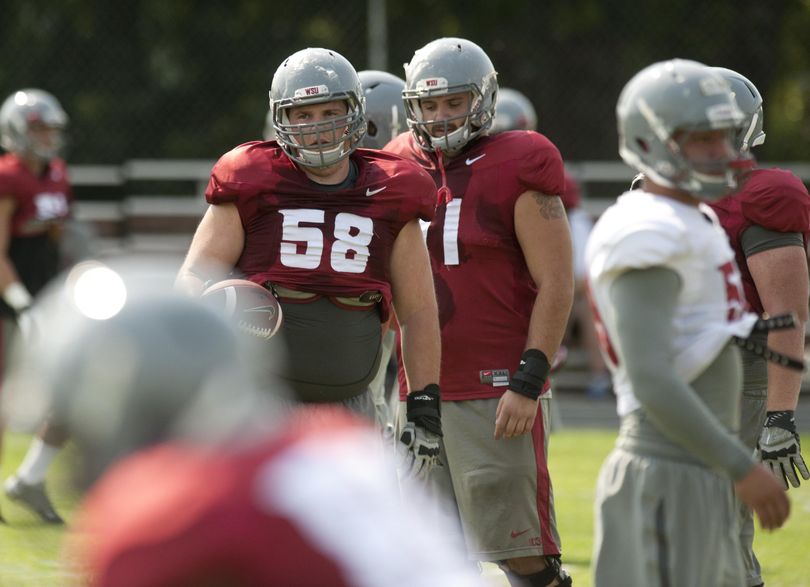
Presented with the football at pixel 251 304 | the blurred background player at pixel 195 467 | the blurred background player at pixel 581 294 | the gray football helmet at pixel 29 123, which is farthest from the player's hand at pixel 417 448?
the blurred background player at pixel 581 294

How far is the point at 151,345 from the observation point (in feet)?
4.98

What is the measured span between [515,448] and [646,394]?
1.52 meters

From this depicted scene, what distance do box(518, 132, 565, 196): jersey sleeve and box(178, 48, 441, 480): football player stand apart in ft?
1.14

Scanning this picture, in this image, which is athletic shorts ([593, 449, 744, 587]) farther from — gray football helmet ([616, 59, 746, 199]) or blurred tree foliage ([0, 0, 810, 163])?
blurred tree foliage ([0, 0, 810, 163])

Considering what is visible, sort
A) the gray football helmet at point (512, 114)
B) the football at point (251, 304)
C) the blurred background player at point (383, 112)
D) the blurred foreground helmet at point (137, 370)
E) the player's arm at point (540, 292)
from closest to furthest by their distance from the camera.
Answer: the blurred foreground helmet at point (137, 370) < the football at point (251, 304) < the player's arm at point (540, 292) < the blurred background player at point (383, 112) < the gray football helmet at point (512, 114)

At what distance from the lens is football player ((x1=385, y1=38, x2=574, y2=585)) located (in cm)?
417

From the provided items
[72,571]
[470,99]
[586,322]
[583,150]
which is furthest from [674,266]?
[583,150]

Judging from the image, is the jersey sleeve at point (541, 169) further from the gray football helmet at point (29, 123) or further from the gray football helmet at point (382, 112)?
the gray football helmet at point (29, 123)

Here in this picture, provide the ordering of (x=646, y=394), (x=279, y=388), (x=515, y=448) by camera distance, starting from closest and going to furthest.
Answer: (x=646, y=394), (x=279, y=388), (x=515, y=448)

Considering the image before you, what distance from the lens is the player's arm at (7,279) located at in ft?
22.2

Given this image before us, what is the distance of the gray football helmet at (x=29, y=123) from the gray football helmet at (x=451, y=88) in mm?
4063

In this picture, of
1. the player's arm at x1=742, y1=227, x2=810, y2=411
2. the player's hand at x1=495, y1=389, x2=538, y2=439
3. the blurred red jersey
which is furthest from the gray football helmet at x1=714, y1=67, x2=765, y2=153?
the blurred red jersey

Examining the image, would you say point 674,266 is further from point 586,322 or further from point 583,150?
point 583,150

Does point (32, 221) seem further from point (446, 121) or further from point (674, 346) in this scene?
point (674, 346)
